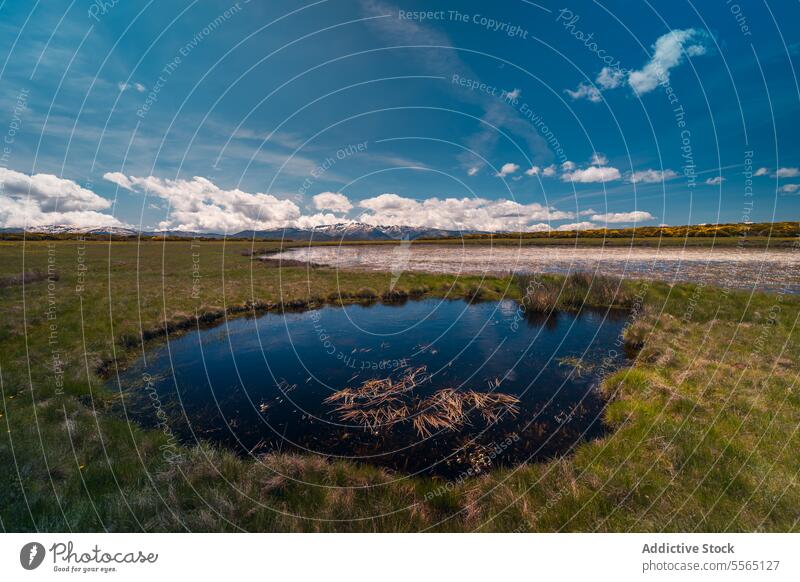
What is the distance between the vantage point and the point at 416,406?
433 inches

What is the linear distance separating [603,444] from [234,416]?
11.1 metres

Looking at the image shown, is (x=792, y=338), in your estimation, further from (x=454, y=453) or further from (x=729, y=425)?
(x=454, y=453)

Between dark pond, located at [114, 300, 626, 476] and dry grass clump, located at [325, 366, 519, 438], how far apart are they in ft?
0.36

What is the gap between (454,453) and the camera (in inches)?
343

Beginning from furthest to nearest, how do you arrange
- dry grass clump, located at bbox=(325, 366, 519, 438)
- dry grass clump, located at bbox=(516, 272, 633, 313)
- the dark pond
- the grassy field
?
1. dry grass clump, located at bbox=(516, 272, 633, 313)
2. dry grass clump, located at bbox=(325, 366, 519, 438)
3. the dark pond
4. the grassy field

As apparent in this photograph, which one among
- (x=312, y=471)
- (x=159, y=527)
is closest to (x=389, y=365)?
(x=312, y=471)

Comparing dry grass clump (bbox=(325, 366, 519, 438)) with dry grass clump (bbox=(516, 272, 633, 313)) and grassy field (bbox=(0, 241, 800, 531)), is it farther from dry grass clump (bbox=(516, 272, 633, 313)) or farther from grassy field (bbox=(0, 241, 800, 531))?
dry grass clump (bbox=(516, 272, 633, 313))

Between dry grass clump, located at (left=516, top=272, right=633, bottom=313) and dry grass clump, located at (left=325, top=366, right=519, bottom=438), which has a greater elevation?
dry grass clump, located at (left=516, top=272, right=633, bottom=313)

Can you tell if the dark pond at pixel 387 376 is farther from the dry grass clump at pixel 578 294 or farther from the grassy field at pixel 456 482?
the dry grass clump at pixel 578 294
